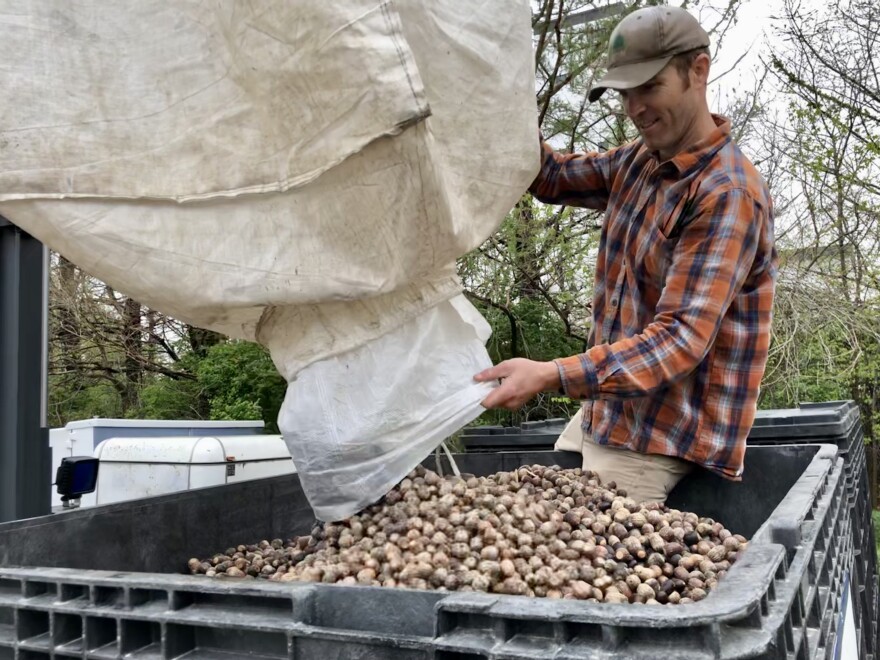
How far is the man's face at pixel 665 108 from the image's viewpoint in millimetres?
1657

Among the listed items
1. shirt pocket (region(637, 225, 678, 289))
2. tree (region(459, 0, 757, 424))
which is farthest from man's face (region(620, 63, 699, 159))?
tree (region(459, 0, 757, 424))

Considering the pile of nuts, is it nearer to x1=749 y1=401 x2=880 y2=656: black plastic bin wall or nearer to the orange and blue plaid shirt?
the orange and blue plaid shirt

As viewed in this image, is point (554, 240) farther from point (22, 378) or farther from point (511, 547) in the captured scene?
point (511, 547)

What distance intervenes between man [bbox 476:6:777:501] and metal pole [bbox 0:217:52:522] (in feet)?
5.17

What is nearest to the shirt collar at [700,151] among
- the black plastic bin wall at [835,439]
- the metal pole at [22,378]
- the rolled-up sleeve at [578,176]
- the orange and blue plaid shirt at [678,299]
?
the orange and blue plaid shirt at [678,299]

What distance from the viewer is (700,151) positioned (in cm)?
168

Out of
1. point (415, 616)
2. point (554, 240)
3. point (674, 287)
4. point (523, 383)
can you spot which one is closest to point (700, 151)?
point (674, 287)

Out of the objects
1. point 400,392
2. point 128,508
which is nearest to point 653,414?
point 400,392

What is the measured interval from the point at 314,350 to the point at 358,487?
0.85 ft

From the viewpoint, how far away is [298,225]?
118 cm

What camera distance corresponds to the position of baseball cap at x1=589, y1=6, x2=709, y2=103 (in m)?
1.62

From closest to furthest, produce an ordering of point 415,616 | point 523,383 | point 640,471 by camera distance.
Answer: point 415,616 → point 523,383 → point 640,471

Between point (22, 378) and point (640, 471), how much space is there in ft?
5.84

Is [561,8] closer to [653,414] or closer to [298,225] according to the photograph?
[653,414]
